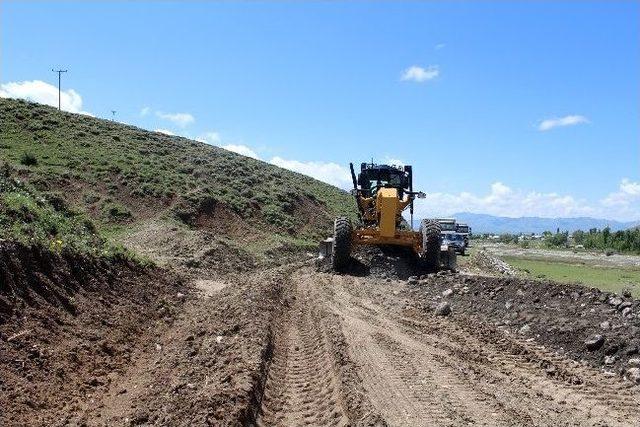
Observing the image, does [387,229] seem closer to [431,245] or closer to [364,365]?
[431,245]

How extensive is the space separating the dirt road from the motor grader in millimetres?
6574

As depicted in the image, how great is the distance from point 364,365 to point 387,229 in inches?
414

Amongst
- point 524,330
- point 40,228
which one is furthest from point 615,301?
point 40,228

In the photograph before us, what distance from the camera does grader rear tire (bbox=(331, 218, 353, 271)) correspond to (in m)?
18.1

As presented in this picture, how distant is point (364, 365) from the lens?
26.5 feet

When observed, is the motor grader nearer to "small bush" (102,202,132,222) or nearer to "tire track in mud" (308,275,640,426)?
"tire track in mud" (308,275,640,426)

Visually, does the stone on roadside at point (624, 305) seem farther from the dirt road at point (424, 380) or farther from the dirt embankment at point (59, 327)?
the dirt embankment at point (59, 327)

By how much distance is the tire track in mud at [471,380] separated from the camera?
654 centimetres

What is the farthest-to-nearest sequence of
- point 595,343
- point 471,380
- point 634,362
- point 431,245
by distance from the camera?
point 431,245 → point 595,343 → point 634,362 → point 471,380

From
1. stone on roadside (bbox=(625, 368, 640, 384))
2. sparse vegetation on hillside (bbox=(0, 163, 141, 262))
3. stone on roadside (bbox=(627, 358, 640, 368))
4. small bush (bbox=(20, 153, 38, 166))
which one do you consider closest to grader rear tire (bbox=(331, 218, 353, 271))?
sparse vegetation on hillside (bbox=(0, 163, 141, 262))

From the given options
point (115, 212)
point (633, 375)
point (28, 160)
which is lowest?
point (633, 375)

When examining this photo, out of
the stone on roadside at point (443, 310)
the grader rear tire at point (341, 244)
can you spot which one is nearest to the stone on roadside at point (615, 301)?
the stone on roadside at point (443, 310)

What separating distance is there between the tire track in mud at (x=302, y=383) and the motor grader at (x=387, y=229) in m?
7.60

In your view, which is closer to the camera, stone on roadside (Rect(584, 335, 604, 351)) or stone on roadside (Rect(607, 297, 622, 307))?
stone on roadside (Rect(584, 335, 604, 351))
